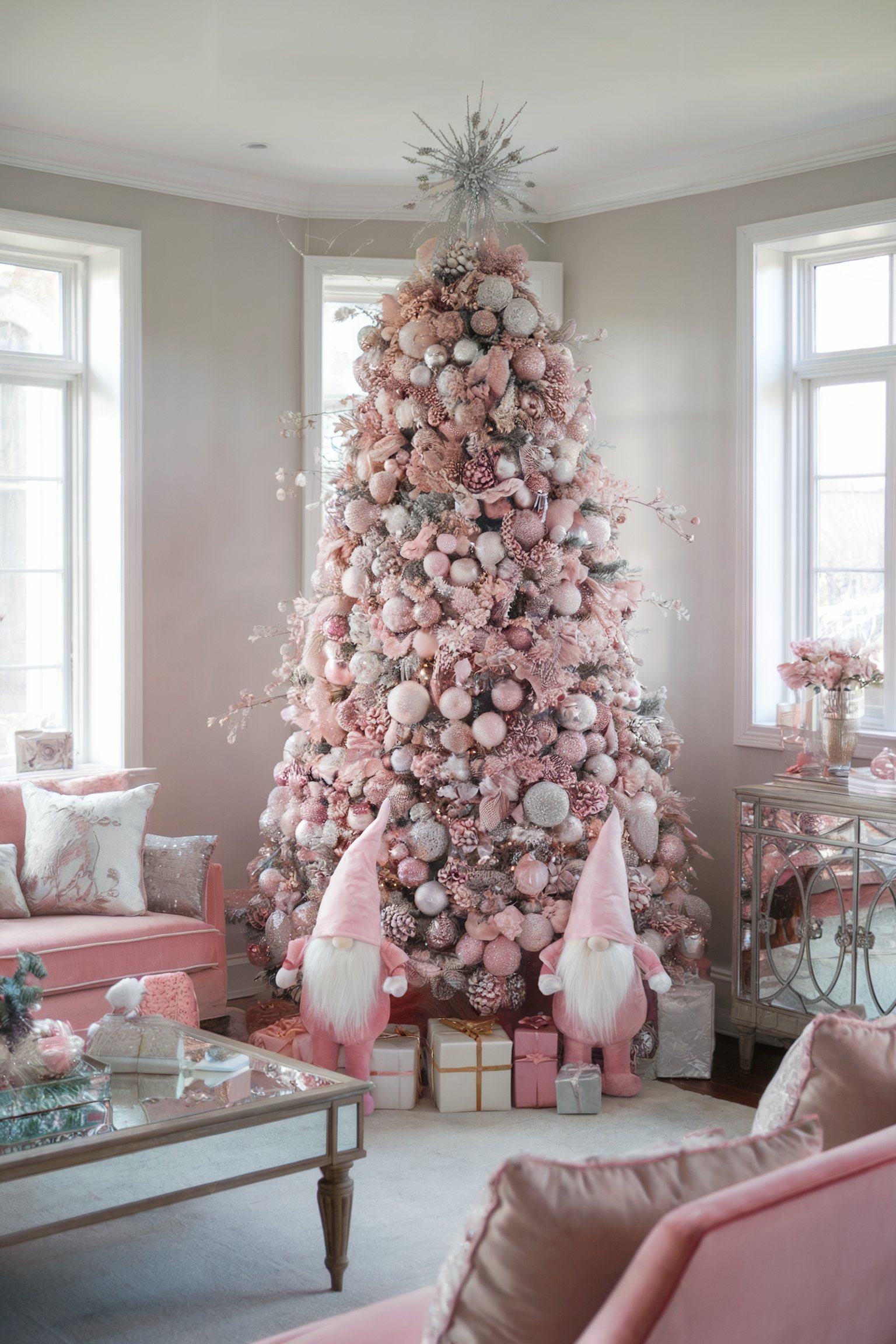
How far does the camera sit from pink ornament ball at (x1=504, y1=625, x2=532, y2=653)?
12.6 ft

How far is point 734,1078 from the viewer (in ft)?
13.4

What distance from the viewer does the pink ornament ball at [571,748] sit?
389 centimetres

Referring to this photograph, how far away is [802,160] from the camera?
4.34m

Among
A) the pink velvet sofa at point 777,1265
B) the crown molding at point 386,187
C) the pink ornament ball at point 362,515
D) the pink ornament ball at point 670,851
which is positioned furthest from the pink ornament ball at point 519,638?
the pink velvet sofa at point 777,1265

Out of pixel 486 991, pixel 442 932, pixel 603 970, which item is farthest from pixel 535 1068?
pixel 442 932

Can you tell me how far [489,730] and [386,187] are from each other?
234 centimetres

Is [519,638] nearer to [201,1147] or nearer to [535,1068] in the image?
[535,1068]

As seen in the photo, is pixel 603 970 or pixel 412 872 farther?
pixel 412 872

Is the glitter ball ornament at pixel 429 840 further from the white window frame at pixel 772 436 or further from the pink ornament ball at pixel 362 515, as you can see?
the white window frame at pixel 772 436

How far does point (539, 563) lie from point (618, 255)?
66.6 inches

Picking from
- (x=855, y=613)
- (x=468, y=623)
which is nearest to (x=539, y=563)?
(x=468, y=623)

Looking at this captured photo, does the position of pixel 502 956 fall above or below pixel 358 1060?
above

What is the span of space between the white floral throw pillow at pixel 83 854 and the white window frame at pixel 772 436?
6.93 feet

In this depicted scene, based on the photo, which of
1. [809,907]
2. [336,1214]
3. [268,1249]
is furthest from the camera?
[809,907]
